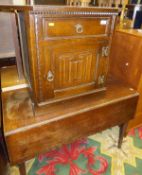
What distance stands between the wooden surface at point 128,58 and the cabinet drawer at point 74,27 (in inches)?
11.5

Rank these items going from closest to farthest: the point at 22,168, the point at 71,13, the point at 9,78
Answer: the point at 71,13, the point at 22,168, the point at 9,78

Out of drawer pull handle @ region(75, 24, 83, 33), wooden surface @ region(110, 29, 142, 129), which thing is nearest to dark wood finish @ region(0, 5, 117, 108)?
drawer pull handle @ region(75, 24, 83, 33)

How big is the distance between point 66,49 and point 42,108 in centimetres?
37

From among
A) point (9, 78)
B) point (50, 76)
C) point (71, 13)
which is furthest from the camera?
point (9, 78)

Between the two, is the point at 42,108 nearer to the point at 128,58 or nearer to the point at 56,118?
the point at 56,118

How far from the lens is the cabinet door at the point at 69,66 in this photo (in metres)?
0.81

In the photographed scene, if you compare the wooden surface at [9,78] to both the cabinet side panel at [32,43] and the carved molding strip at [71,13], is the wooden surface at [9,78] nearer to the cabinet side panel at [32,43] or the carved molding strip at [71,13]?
the cabinet side panel at [32,43]

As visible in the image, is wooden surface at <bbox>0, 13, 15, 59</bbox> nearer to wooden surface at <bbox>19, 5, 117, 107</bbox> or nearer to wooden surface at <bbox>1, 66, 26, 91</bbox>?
wooden surface at <bbox>1, 66, 26, 91</bbox>

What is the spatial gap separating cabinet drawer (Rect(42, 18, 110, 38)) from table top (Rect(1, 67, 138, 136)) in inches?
16.5

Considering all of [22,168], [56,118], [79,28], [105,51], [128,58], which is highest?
[79,28]

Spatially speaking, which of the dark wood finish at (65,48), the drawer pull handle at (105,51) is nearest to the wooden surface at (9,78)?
the dark wood finish at (65,48)

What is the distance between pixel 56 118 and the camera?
0.88 meters

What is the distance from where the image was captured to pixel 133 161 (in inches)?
53.2

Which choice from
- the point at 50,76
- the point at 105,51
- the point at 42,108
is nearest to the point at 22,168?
the point at 42,108
